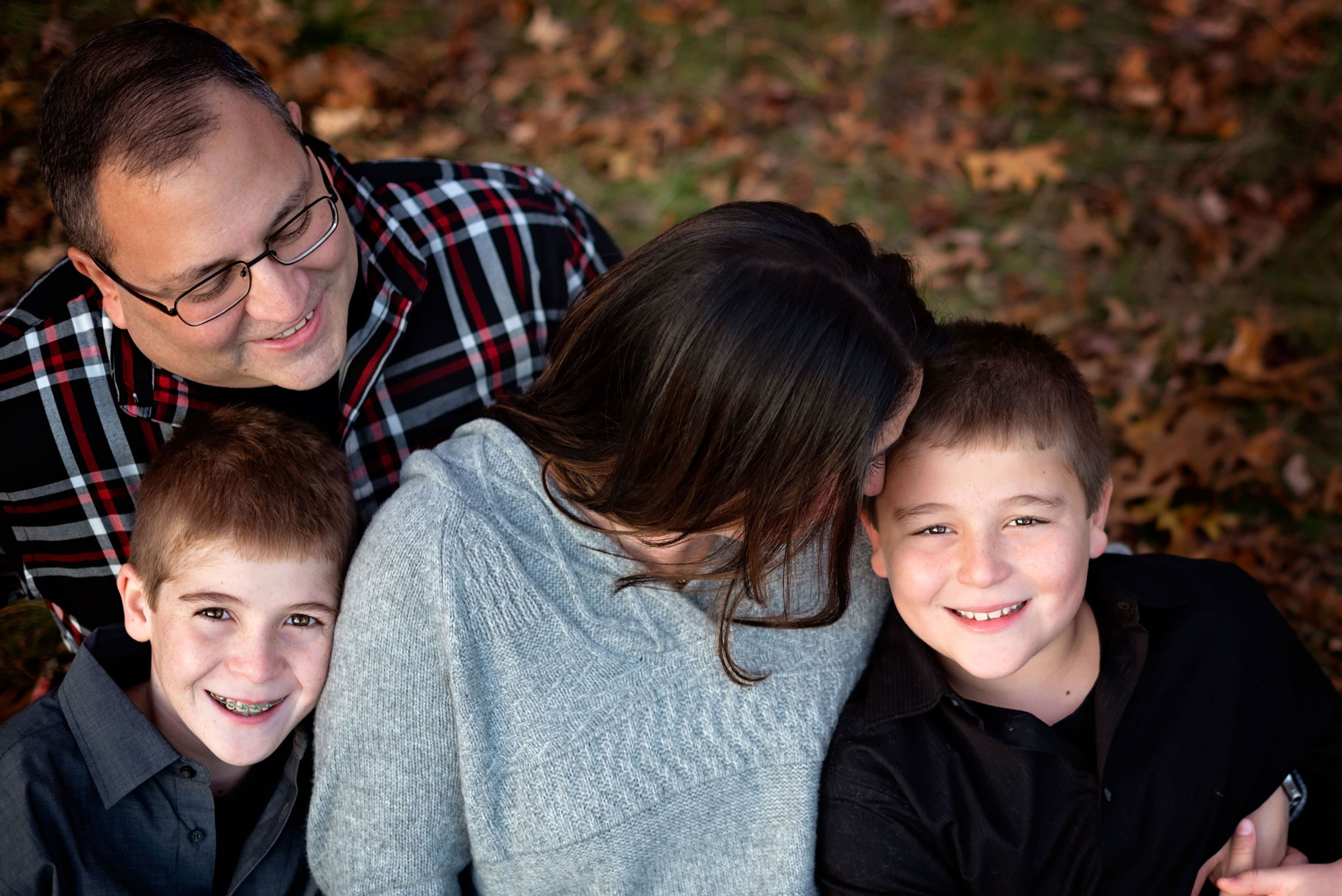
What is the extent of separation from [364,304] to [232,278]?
0.51 m

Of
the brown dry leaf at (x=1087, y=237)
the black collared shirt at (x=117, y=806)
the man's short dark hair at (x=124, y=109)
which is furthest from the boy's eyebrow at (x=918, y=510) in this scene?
the brown dry leaf at (x=1087, y=237)

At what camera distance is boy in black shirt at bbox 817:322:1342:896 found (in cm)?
228

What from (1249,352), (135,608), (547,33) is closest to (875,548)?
(135,608)

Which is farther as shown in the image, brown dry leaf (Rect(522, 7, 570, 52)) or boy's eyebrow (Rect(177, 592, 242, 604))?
brown dry leaf (Rect(522, 7, 570, 52))

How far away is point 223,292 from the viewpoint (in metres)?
2.19

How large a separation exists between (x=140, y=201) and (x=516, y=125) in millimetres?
3566

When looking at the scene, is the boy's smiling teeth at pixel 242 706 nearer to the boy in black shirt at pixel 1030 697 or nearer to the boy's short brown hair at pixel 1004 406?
the boy in black shirt at pixel 1030 697

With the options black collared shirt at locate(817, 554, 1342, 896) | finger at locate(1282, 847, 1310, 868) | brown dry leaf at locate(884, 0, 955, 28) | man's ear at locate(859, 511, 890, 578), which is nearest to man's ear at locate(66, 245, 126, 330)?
man's ear at locate(859, 511, 890, 578)

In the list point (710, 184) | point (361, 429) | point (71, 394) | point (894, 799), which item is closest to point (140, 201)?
point (71, 394)

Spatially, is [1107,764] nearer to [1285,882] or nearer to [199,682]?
[1285,882]

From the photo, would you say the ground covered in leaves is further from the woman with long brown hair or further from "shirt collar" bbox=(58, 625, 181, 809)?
"shirt collar" bbox=(58, 625, 181, 809)

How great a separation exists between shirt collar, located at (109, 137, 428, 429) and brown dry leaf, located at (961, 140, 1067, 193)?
133 inches

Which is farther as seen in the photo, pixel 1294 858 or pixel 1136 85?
pixel 1136 85

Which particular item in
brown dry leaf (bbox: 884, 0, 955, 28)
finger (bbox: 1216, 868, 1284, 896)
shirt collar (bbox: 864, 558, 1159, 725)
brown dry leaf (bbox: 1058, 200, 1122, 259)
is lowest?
finger (bbox: 1216, 868, 1284, 896)
